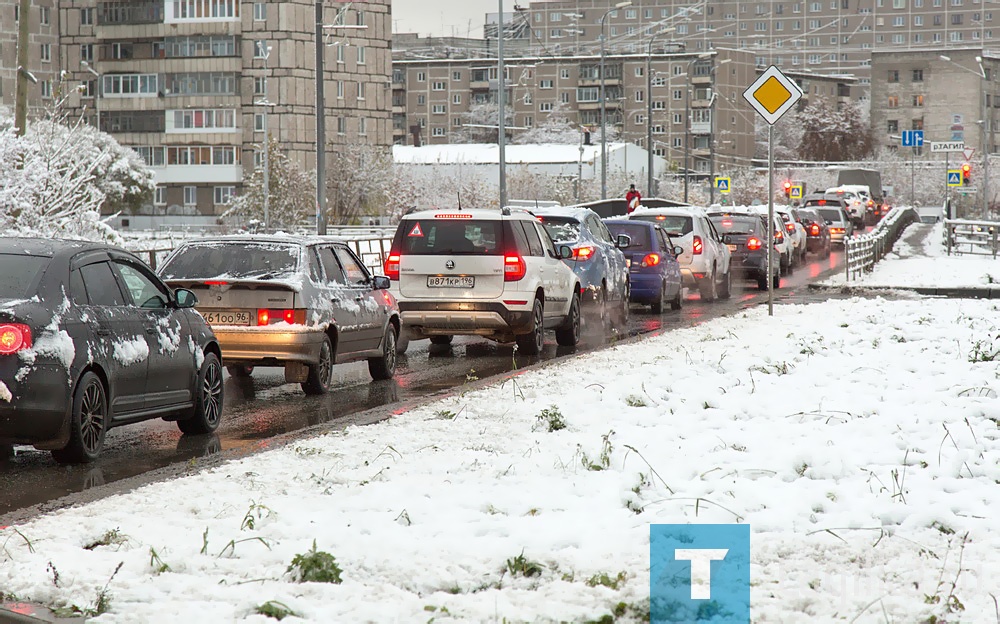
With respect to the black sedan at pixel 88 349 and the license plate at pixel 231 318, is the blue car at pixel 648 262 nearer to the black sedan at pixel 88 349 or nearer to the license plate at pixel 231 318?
the license plate at pixel 231 318

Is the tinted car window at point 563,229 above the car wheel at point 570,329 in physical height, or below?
above

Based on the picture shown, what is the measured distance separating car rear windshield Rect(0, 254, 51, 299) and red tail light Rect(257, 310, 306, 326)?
3.84 meters

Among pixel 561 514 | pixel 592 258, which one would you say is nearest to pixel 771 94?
pixel 592 258

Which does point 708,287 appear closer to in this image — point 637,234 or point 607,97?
point 637,234

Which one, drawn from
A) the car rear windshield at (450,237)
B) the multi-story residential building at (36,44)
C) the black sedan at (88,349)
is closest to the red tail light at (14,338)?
the black sedan at (88,349)

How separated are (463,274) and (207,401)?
6.01 metres

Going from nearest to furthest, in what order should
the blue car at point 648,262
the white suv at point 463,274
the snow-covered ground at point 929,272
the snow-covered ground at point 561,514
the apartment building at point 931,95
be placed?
1. the snow-covered ground at point 561,514
2. the white suv at point 463,274
3. the blue car at point 648,262
4. the snow-covered ground at point 929,272
5. the apartment building at point 931,95

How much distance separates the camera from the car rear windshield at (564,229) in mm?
20578

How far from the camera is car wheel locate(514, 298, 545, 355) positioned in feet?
55.2

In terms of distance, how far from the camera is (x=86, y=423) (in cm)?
903

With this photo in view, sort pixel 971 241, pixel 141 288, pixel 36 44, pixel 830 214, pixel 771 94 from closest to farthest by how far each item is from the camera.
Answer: pixel 141 288 → pixel 771 94 → pixel 971 241 → pixel 830 214 → pixel 36 44

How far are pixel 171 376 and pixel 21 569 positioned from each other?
14.8 ft

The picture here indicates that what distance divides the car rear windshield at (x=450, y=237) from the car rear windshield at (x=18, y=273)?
305 inches

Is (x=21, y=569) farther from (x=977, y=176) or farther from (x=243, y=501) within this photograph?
(x=977, y=176)
